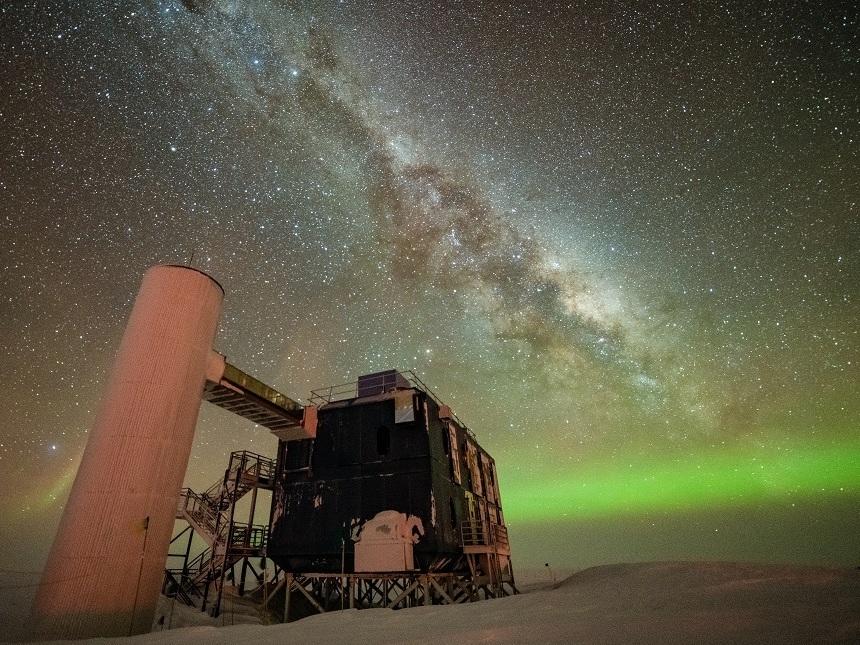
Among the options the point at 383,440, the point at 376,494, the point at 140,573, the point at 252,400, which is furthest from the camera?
the point at 383,440

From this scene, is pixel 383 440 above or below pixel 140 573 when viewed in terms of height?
above

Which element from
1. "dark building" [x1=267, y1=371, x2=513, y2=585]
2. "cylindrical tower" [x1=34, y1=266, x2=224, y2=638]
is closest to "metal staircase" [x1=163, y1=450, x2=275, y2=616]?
"dark building" [x1=267, y1=371, x2=513, y2=585]

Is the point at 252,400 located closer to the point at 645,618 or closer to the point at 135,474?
the point at 135,474

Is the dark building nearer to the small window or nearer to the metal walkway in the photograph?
the small window

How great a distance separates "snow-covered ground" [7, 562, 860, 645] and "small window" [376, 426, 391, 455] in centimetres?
974

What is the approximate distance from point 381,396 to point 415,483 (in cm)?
462

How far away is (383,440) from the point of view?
65.0 feet

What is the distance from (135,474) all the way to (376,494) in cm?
1049

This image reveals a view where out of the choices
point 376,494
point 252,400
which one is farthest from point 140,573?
point 376,494

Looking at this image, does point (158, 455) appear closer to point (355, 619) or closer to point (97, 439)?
point (97, 439)

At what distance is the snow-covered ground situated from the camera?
465 centimetres

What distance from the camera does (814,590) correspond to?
6125mm

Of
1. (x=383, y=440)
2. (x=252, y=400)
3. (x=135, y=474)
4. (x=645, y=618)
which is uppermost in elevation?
(x=252, y=400)

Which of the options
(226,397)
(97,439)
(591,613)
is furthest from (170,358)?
(591,613)
